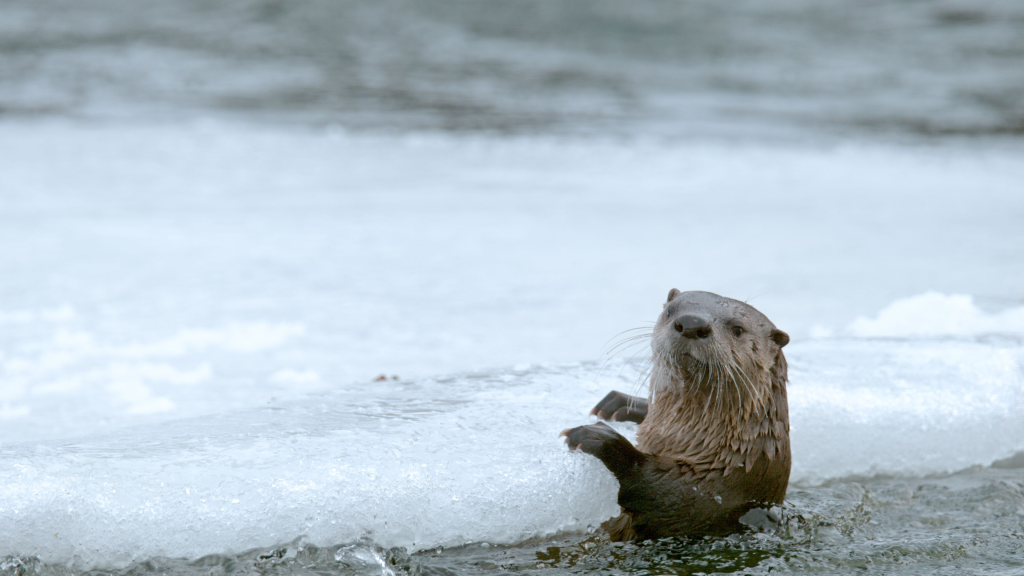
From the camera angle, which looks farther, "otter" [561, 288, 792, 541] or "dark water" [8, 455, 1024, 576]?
"otter" [561, 288, 792, 541]

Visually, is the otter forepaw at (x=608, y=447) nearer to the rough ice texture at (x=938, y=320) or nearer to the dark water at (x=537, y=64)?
the rough ice texture at (x=938, y=320)

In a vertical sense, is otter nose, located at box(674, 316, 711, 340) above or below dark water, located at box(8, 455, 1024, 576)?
above

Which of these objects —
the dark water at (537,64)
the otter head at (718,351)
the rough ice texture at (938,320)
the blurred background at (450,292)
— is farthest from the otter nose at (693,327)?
the dark water at (537,64)

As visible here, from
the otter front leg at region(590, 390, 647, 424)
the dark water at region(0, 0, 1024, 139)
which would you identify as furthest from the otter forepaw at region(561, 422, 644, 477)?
the dark water at region(0, 0, 1024, 139)

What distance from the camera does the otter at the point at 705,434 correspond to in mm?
2248

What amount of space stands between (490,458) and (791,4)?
49.9 ft

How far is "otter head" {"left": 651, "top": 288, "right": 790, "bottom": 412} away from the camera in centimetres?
222

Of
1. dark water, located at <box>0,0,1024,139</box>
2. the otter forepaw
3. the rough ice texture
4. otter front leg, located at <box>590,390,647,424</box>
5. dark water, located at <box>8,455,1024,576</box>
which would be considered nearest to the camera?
dark water, located at <box>8,455,1024,576</box>

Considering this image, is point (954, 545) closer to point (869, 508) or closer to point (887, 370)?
point (869, 508)

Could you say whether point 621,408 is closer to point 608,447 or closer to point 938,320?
point 608,447

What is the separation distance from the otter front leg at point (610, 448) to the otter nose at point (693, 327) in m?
0.27

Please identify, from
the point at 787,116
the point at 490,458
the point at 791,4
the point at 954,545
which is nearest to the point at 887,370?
the point at 954,545

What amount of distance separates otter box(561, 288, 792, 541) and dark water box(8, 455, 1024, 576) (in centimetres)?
7

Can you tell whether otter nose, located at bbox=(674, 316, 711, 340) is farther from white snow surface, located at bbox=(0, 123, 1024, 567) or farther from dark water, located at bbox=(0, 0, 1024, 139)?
dark water, located at bbox=(0, 0, 1024, 139)
